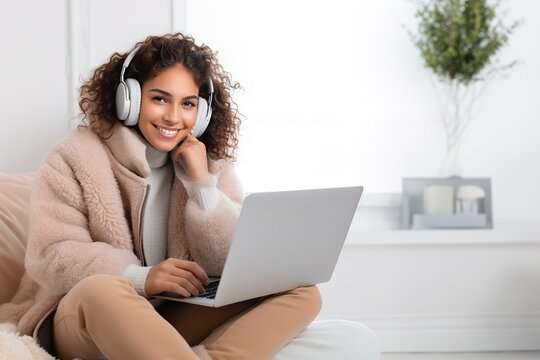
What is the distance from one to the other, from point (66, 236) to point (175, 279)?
269 millimetres

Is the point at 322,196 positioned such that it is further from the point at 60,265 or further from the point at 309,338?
the point at 60,265

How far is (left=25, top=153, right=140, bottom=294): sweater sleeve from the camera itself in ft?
5.67

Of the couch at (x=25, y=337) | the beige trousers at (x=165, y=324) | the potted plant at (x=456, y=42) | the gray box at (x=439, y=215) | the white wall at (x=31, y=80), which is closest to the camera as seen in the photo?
the beige trousers at (x=165, y=324)

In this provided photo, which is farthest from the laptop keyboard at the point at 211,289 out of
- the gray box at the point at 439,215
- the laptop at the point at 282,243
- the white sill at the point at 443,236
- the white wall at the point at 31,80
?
the gray box at the point at 439,215

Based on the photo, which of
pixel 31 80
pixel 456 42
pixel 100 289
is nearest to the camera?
pixel 100 289

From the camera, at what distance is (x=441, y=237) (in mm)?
3041

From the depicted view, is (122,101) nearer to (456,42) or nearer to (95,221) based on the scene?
(95,221)

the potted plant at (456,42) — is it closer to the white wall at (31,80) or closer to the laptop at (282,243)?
the white wall at (31,80)

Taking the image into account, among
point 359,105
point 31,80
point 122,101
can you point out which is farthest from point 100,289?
point 359,105

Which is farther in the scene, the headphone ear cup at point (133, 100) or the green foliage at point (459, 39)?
the green foliage at point (459, 39)

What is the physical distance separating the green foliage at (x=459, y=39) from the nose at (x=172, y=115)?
1568 mm

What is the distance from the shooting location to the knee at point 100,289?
4.97ft

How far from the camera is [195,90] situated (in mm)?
2010

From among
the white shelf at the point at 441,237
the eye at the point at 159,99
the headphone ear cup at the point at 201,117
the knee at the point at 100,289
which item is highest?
the eye at the point at 159,99
